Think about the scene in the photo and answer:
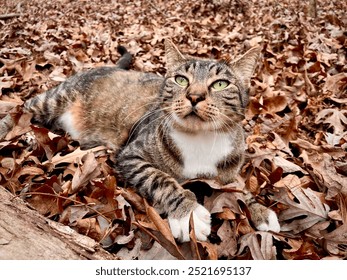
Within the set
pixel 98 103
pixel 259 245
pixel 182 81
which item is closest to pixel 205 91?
pixel 182 81

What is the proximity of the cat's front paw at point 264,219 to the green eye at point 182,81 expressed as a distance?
977mm

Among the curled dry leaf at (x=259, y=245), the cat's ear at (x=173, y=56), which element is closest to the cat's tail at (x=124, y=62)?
the cat's ear at (x=173, y=56)

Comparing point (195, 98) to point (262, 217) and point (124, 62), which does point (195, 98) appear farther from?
point (124, 62)

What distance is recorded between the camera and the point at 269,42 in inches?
222

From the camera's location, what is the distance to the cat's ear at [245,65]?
2783 millimetres

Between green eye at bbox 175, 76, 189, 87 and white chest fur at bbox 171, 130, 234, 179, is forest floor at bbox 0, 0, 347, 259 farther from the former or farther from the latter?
green eye at bbox 175, 76, 189, 87

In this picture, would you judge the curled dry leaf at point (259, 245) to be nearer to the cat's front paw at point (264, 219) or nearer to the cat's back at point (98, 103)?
the cat's front paw at point (264, 219)

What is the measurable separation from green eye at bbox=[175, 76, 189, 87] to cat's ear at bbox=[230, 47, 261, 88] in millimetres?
404

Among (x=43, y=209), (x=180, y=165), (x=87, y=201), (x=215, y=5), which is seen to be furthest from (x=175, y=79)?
(x=215, y=5)

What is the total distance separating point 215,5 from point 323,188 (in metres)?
6.05

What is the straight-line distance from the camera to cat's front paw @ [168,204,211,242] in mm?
2080

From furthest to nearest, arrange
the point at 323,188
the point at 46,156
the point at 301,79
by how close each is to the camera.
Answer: the point at 301,79 → the point at 46,156 → the point at 323,188

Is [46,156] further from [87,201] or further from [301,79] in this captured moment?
[301,79]

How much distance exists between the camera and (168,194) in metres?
2.34
